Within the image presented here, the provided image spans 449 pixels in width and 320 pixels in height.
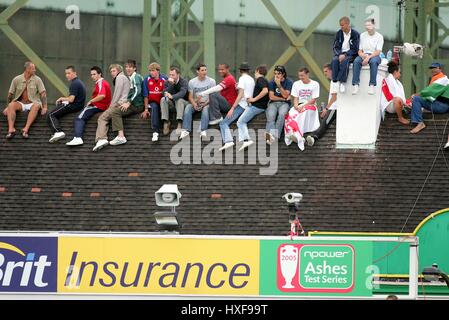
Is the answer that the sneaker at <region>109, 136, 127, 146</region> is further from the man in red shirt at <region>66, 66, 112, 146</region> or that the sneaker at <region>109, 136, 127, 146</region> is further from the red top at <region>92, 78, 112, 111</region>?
the red top at <region>92, 78, 112, 111</region>

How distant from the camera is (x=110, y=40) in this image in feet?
140

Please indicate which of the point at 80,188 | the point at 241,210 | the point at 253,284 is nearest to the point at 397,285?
the point at 253,284

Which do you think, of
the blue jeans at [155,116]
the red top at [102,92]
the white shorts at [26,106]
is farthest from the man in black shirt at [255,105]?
the white shorts at [26,106]

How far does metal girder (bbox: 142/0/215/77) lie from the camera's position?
118ft

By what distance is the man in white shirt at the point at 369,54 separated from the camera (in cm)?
2866

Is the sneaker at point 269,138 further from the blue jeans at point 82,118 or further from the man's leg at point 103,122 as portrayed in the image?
the blue jeans at point 82,118

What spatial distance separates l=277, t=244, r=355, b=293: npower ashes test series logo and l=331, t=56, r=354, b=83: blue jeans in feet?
18.6

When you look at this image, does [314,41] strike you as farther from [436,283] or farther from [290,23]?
[436,283]

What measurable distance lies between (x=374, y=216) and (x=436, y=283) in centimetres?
291

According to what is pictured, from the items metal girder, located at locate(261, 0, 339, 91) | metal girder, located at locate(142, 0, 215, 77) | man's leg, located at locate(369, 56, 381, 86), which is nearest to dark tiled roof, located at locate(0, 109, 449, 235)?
man's leg, located at locate(369, 56, 381, 86)

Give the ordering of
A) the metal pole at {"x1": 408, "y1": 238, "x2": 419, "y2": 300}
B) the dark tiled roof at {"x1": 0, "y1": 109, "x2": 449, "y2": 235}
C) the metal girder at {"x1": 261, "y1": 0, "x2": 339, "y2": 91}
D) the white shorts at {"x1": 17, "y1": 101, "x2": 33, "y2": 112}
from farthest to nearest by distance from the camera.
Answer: the metal girder at {"x1": 261, "y1": 0, "x2": 339, "y2": 91} < the white shorts at {"x1": 17, "y1": 101, "x2": 33, "y2": 112} < the dark tiled roof at {"x1": 0, "y1": 109, "x2": 449, "y2": 235} < the metal pole at {"x1": 408, "y1": 238, "x2": 419, "y2": 300}

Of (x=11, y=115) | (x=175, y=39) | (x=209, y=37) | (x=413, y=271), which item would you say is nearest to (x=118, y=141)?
(x=11, y=115)

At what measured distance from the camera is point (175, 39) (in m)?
36.2

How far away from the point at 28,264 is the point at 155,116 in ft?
19.4
